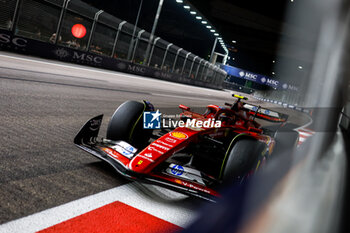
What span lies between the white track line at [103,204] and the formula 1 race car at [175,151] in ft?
0.52

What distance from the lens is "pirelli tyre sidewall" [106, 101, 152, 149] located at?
139 inches

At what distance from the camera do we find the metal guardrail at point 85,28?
12.9 meters

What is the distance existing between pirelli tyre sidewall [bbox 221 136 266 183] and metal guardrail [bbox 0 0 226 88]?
460 inches

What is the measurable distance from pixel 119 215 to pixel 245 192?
145 centimetres

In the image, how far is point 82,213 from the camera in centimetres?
215

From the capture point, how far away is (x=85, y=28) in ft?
57.0

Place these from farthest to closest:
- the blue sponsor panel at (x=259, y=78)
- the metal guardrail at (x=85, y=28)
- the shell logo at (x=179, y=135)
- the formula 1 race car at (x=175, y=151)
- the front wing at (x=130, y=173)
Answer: the blue sponsor panel at (x=259, y=78) → the metal guardrail at (x=85, y=28) → the shell logo at (x=179, y=135) → the formula 1 race car at (x=175, y=151) → the front wing at (x=130, y=173)

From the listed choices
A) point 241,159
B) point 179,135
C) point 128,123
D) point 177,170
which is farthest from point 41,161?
point 241,159

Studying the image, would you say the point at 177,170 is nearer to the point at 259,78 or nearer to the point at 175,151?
the point at 175,151

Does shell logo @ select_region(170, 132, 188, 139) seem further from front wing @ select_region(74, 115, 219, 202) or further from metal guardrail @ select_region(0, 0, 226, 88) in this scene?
metal guardrail @ select_region(0, 0, 226, 88)

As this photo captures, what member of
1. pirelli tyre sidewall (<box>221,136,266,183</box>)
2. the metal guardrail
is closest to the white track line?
pirelli tyre sidewall (<box>221,136,266,183</box>)

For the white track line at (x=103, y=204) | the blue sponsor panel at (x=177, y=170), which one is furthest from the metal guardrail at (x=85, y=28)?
the white track line at (x=103, y=204)

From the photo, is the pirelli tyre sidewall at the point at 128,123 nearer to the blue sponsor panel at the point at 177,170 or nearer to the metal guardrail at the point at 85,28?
the blue sponsor panel at the point at 177,170

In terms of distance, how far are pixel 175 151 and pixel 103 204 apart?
102 cm
